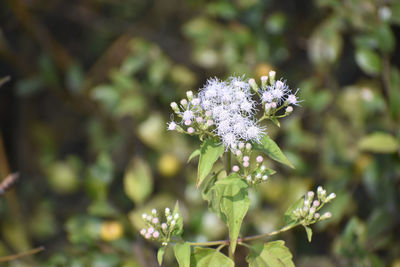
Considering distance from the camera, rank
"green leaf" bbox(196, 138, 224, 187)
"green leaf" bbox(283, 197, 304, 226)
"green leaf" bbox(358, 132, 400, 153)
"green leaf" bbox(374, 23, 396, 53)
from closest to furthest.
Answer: "green leaf" bbox(196, 138, 224, 187)
"green leaf" bbox(283, 197, 304, 226)
"green leaf" bbox(358, 132, 400, 153)
"green leaf" bbox(374, 23, 396, 53)

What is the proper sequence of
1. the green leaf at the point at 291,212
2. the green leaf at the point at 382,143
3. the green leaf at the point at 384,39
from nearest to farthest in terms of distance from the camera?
the green leaf at the point at 291,212 < the green leaf at the point at 382,143 < the green leaf at the point at 384,39

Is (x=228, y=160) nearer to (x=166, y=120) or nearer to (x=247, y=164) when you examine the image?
(x=247, y=164)

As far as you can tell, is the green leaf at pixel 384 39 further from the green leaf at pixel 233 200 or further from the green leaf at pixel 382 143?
the green leaf at pixel 233 200

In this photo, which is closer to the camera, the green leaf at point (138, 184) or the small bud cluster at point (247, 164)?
the small bud cluster at point (247, 164)

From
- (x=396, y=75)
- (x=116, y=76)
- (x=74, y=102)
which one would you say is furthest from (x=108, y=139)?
(x=396, y=75)

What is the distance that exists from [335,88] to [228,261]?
134 cm

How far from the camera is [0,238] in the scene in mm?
2018

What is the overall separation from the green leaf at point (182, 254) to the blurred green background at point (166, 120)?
619 mm

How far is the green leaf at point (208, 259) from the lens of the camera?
3.06 ft

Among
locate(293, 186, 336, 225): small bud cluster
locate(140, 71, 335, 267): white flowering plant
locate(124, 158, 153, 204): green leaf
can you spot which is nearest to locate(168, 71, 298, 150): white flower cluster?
locate(140, 71, 335, 267): white flowering plant

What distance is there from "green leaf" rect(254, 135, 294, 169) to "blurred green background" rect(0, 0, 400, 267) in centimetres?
66

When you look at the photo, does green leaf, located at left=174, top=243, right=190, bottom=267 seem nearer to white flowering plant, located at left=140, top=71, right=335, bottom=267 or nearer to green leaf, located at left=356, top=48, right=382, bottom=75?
white flowering plant, located at left=140, top=71, right=335, bottom=267

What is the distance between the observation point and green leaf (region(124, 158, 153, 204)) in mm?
1621

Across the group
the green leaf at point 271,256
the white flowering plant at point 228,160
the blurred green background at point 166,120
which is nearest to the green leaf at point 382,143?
the blurred green background at point 166,120
